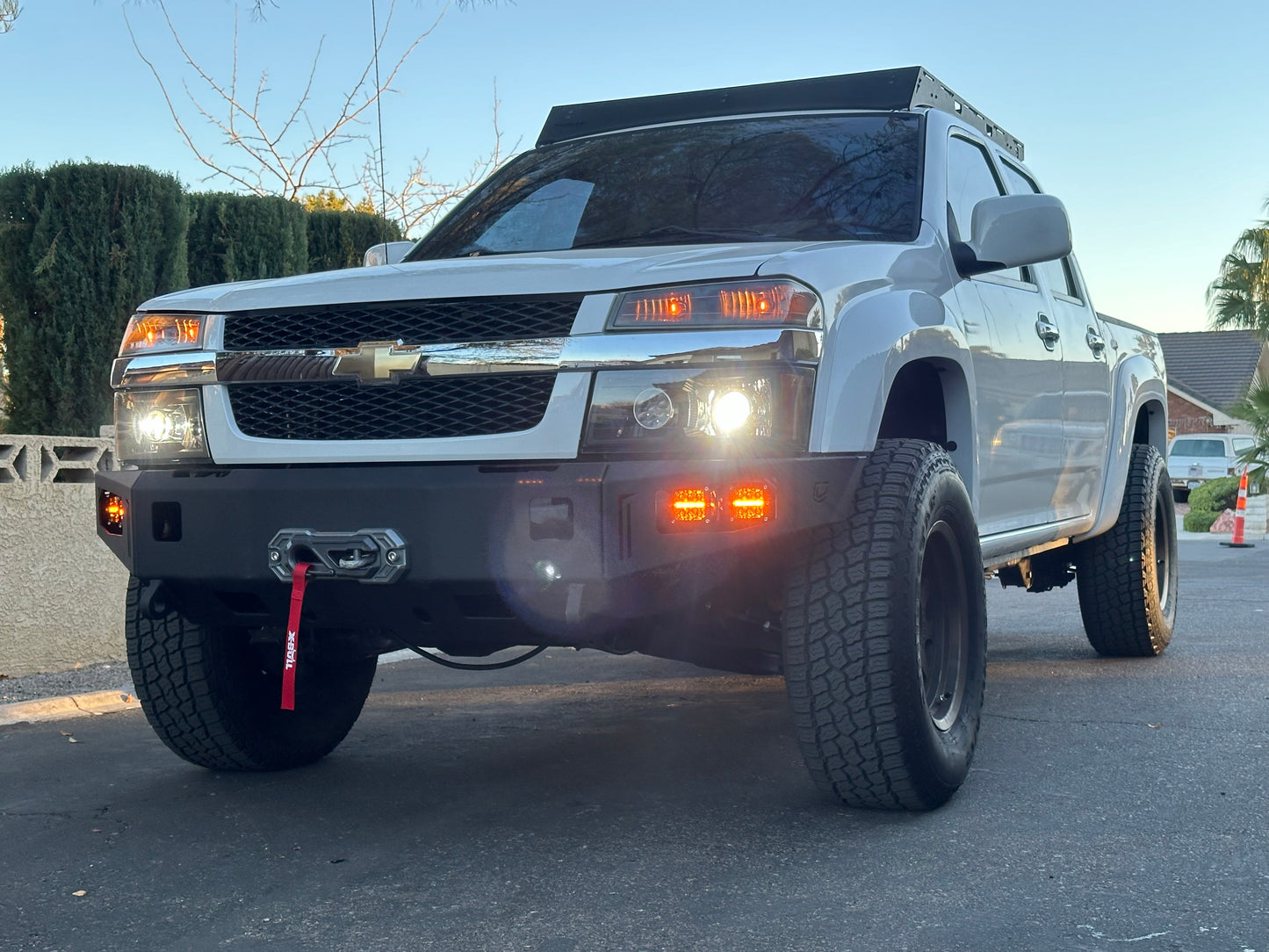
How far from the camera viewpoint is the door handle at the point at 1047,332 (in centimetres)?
556

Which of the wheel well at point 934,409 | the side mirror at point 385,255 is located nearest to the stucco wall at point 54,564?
the side mirror at point 385,255

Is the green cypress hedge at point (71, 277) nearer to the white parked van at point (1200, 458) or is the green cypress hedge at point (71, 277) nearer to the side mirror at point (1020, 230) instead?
the side mirror at point (1020, 230)

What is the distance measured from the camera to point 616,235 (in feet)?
15.5

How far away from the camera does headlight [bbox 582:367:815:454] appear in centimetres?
349

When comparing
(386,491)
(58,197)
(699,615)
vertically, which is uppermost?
(58,197)

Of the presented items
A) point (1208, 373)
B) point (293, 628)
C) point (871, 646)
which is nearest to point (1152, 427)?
point (871, 646)

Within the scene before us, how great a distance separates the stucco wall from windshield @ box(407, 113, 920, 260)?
107 inches

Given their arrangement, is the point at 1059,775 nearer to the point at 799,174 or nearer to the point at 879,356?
the point at 879,356

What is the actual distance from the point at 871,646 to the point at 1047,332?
2.34m

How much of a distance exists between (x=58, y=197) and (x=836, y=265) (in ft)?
18.9

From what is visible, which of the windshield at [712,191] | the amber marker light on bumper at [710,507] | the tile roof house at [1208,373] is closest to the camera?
the amber marker light on bumper at [710,507]

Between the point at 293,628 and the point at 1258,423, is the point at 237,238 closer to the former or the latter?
the point at 293,628

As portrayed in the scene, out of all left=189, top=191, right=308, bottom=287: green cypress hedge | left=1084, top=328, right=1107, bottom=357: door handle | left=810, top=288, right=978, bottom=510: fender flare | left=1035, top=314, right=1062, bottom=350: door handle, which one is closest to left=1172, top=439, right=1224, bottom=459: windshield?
left=189, top=191, right=308, bottom=287: green cypress hedge

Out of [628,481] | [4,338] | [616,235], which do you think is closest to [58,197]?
[4,338]
